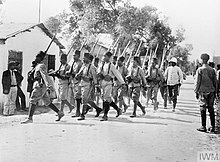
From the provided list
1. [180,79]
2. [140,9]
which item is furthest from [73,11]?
[180,79]

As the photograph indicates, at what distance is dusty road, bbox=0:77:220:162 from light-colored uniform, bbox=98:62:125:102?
20.2 inches

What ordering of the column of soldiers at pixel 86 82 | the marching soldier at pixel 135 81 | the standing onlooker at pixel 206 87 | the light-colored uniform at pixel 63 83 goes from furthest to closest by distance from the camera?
the marching soldier at pixel 135 81 → the light-colored uniform at pixel 63 83 → the column of soldiers at pixel 86 82 → the standing onlooker at pixel 206 87

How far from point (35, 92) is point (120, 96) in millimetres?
2556

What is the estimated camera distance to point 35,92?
6.02 m

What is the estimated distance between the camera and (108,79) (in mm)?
6836

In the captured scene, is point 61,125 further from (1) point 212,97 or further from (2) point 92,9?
(1) point 212,97

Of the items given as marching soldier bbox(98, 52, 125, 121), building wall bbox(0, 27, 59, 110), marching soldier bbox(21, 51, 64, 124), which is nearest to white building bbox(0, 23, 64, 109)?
building wall bbox(0, 27, 59, 110)

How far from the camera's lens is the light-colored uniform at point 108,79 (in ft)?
22.2

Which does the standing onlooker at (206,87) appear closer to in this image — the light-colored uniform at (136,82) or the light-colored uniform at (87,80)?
the light-colored uniform at (136,82)

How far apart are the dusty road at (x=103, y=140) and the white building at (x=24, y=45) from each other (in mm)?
1101

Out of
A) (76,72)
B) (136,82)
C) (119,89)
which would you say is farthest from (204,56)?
(119,89)

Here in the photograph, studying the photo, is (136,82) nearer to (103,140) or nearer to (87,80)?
(87,80)

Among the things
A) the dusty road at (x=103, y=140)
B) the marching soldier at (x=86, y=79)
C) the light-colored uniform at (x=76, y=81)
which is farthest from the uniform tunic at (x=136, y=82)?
the light-colored uniform at (x=76, y=81)

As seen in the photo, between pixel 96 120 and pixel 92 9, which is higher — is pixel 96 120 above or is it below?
below
